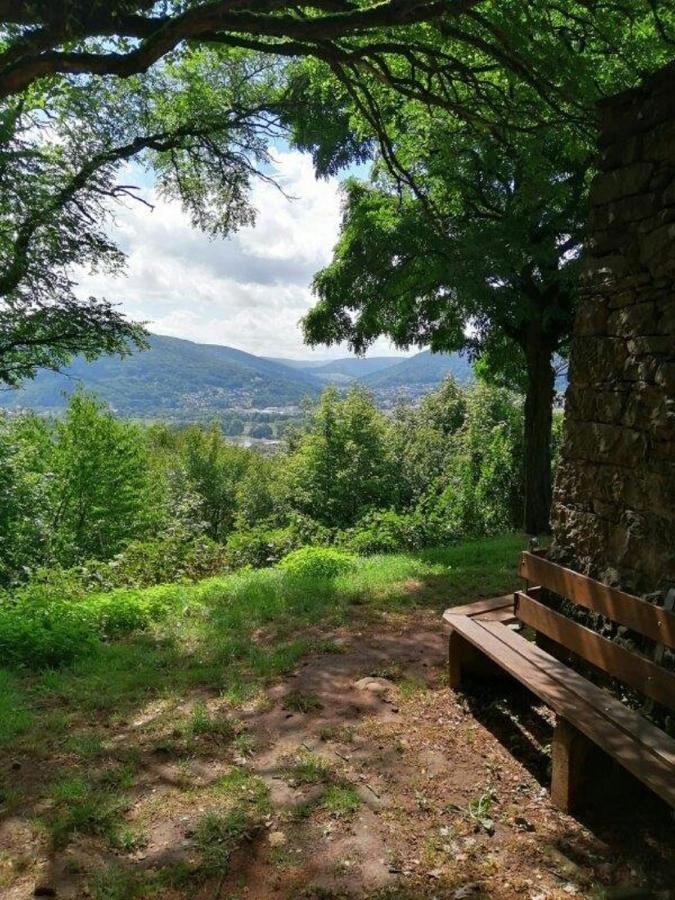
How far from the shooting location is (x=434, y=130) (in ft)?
24.4

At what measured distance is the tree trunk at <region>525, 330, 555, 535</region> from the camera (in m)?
9.97

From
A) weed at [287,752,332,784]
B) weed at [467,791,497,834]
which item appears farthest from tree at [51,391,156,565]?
weed at [467,791,497,834]

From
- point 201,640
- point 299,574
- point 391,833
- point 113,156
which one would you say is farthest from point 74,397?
point 391,833

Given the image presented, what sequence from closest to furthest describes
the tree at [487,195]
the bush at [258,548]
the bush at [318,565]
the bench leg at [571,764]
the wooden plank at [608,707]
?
the wooden plank at [608,707] → the bench leg at [571,764] → the tree at [487,195] → the bush at [318,565] → the bush at [258,548]

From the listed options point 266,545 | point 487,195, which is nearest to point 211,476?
point 266,545

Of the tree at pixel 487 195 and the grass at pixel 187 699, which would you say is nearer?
the grass at pixel 187 699

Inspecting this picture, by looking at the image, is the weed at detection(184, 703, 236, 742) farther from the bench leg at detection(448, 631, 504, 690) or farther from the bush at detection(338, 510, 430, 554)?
the bush at detection(338, 510, 430, 554)

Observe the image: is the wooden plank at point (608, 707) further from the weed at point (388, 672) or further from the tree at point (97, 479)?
the tree at point (97, 479)

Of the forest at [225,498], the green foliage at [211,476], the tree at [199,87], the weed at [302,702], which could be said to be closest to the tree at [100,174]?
the tree at [199,87]

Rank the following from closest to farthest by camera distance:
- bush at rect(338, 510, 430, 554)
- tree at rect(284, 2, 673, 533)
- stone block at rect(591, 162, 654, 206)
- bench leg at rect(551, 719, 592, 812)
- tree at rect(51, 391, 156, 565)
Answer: bench leg at rect(551, 719, 592, 812)
stone block at rect(591, 162, 654, 206)
tree at rect(284, 2, 673, 533)
bush at rect(338, 510, 430, 554)
tree at rect(51, 391, 156, 565)

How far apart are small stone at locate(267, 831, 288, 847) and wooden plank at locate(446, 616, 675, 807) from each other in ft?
4.83

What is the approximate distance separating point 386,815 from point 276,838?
56 cm

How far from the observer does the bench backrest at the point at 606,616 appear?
9.50 feet

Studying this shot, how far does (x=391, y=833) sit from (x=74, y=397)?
2422 cm
